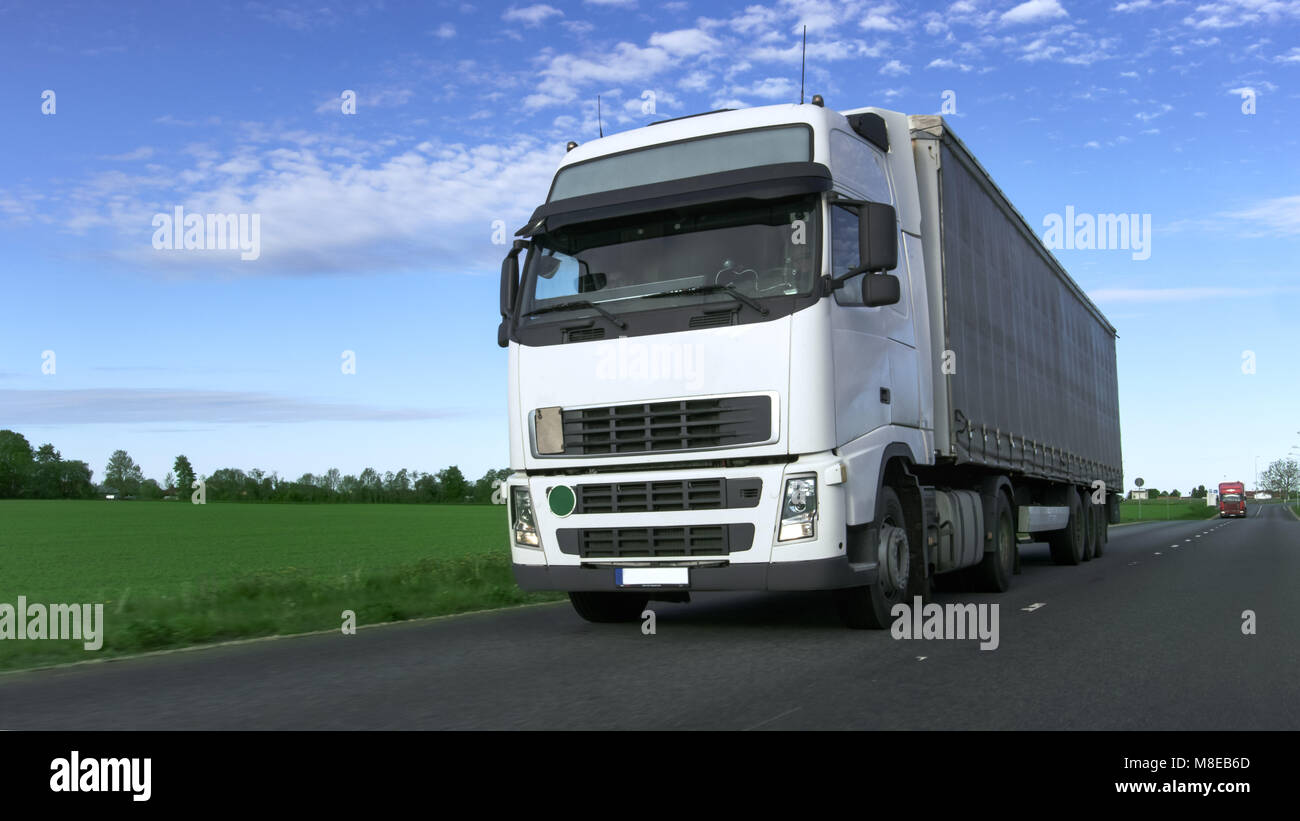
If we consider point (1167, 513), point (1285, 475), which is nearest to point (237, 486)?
point (1167, 513)

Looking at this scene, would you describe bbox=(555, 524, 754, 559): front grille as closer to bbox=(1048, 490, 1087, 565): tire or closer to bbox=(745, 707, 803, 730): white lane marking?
bbox=(745, 707, 803, 730): white lane marking

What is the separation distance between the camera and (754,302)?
789cm

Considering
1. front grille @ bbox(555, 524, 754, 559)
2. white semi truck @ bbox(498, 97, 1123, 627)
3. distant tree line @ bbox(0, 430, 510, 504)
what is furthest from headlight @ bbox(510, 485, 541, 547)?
distant tree line @ bbox(0, 430, 510, 504)

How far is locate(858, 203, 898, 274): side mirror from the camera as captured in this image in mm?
7965

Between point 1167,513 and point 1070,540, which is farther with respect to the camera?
point 1167,513

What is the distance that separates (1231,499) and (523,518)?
8871 centimetres

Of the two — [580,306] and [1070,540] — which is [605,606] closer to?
[580,306]

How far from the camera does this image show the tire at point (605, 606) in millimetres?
9656

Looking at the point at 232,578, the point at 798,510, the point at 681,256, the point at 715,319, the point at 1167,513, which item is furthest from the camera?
the point at 1167,513

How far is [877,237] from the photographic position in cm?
800

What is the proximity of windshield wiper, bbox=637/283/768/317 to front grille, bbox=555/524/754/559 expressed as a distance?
1537 mm

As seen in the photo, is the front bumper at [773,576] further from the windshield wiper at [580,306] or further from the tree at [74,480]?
the tree at [74,480]
